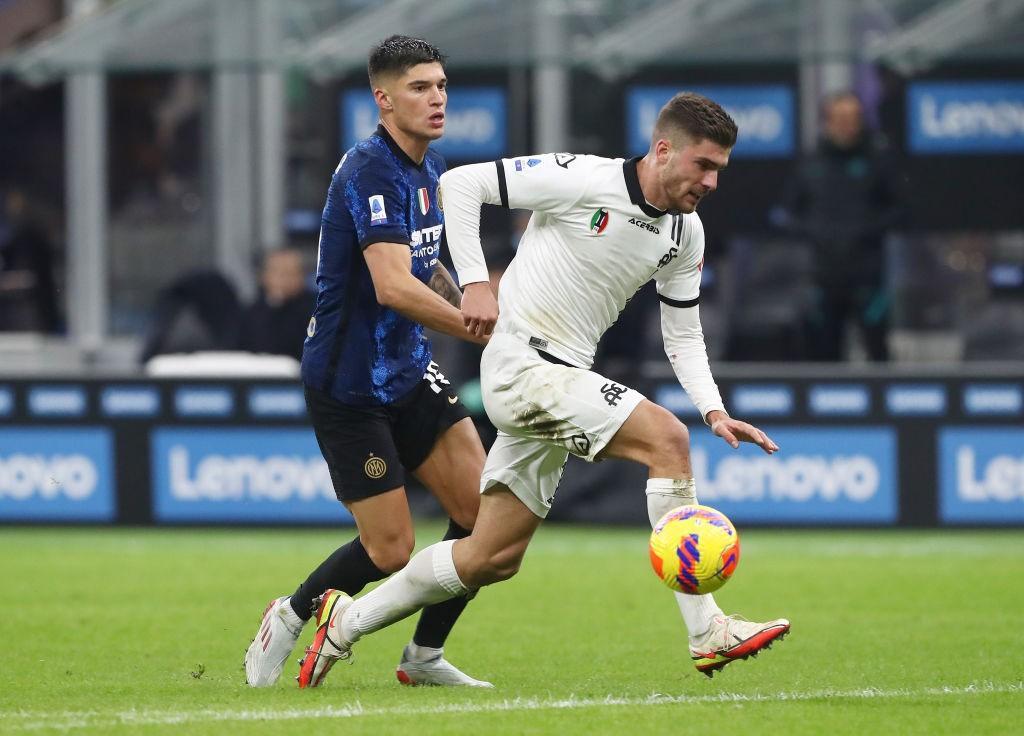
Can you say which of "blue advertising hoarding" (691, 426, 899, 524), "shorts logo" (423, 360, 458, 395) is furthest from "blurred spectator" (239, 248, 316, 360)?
"shorts logo" (423, 360, 458, 395)

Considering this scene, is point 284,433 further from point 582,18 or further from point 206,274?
point 582,18

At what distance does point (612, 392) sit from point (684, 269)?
2.14ft

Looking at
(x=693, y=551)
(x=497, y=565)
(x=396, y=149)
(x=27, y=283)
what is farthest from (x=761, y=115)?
(x=693, y=551)

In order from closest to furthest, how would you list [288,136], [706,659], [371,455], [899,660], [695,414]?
[706,659]
[371,455]
[899,660]
[695,414]
[288,136]

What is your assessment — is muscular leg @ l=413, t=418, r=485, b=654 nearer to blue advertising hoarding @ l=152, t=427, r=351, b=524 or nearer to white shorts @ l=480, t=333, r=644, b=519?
white shorts @ l=480, t=333, r=644, b=519

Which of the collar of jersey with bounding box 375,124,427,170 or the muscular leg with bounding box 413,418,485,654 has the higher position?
the collar of jersey with bounding box 375,124,427,170

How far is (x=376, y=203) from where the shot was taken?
6.88 metres

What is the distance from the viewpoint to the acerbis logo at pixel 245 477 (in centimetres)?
1348

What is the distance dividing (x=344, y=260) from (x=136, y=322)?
424 inches

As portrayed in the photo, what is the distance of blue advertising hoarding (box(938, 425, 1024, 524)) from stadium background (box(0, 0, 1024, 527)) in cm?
2

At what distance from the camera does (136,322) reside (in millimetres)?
17438

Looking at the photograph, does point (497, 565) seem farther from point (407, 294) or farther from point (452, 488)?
point (407, 294)

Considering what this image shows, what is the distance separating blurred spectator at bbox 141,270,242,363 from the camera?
1523cm

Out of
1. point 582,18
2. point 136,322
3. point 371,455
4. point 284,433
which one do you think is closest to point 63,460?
point 284,433
